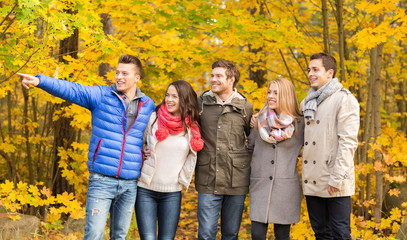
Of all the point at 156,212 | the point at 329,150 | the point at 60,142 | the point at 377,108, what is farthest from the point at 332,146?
the point at 60,142

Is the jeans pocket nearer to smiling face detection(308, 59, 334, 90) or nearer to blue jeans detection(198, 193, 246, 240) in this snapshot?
blue jeans detection(198, 193, 246, 240)

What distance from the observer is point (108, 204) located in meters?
2.92

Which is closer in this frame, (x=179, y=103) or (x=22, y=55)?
(x=179, y=103)

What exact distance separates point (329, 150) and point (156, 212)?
1444mm

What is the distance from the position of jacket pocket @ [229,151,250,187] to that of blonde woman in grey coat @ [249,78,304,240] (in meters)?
0.09

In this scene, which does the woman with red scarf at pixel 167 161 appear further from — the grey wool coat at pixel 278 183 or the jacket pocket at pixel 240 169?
the grey wool coat at pixel 278 183

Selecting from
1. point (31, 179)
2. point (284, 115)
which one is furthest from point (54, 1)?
point (31, 179)

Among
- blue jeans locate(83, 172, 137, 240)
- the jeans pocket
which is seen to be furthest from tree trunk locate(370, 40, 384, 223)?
the jeans pocket

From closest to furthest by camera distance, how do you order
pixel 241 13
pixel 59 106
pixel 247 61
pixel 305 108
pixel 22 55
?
1. pixel 305 108
2. pixel 22 55
3. pixel 241 13
4. pixel 59 106
5. pixel 247 61

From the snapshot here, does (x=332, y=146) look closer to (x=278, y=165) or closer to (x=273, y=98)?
(x=278, y=165)

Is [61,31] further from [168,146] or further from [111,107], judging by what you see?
[168,146]

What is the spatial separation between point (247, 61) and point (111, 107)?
3.42m

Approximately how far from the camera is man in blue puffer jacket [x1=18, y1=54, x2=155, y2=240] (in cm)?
286

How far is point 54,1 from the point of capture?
10.1 feet
